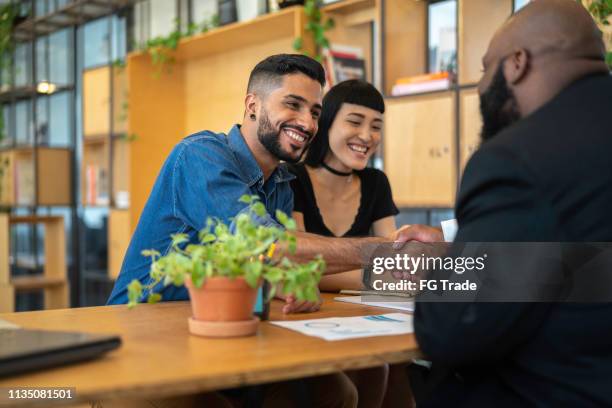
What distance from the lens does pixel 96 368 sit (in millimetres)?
1140

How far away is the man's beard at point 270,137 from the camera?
241 centimetres

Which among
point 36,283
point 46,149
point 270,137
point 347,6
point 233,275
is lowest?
point 36,283

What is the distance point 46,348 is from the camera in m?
1.13

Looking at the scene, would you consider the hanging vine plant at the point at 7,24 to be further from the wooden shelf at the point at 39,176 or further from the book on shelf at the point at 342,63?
the book on shelf at the point at 342,63

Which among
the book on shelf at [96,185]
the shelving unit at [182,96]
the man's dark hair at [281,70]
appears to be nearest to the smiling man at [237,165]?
the man's dark hair at [281,70]

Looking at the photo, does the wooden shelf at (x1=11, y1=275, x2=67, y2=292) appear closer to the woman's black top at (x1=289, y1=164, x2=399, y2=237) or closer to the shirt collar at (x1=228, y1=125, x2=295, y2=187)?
the woman's black top at (x1=289, y1=164, x2=399, y2=237)

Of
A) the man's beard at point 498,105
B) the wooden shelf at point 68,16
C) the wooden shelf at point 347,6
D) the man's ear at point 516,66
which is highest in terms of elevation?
the wooden shelf at point 68,16

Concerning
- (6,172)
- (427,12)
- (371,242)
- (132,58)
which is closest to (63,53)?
(6,172)

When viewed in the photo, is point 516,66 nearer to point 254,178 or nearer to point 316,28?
point 254,178

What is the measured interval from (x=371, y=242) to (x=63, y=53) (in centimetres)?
658

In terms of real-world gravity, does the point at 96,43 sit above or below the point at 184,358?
above

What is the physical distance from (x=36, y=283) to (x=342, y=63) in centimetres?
347

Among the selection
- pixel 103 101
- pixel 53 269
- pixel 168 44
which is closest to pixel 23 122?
pixel 103 101

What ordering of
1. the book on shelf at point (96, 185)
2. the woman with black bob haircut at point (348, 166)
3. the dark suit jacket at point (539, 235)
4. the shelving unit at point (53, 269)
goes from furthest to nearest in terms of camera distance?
the book on shelf at point (96, 185) < the shelving unit at point (53, 269) < the woman with black bob haircut at point (348, 166) < the dark suit jacket at point (539, 235)
